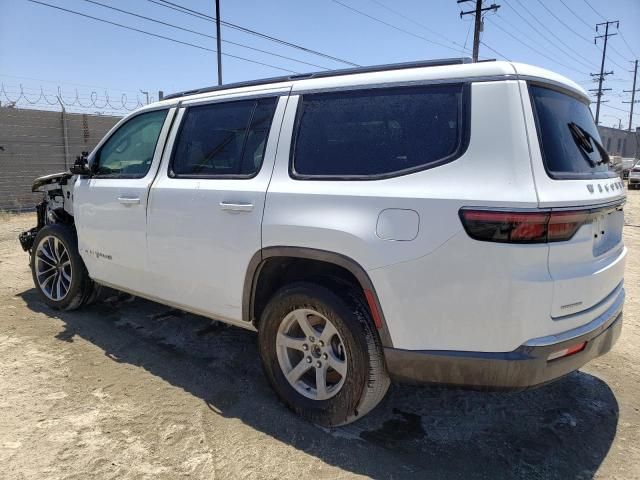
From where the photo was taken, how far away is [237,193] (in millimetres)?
3094

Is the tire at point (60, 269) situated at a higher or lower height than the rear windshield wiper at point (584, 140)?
lower

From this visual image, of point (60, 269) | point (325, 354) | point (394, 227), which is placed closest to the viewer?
point (394, 227)

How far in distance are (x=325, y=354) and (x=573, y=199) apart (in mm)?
1569

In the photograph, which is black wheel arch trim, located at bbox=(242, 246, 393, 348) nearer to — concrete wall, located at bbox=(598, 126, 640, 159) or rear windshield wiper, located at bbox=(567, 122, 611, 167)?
rear windshield wiper, located at bbox=(567, 122, 611, 167)

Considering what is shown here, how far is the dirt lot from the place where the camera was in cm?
260

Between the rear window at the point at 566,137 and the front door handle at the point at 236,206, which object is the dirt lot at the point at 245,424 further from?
the rear window at the point at 566,137

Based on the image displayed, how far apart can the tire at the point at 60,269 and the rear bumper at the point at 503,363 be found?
348 centimetres

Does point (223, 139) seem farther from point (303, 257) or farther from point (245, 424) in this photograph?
point (245, 424)

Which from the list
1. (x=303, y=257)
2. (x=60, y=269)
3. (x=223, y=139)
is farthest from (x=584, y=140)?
(x=60, y=269)

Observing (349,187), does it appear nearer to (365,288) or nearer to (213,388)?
(365,288)

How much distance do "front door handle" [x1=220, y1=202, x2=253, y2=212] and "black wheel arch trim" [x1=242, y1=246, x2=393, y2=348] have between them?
285mm

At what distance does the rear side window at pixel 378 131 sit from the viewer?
7.91 feet

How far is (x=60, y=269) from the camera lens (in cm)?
491

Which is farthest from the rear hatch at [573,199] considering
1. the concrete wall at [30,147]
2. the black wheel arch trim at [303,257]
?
the concrete wall at [30,147]
